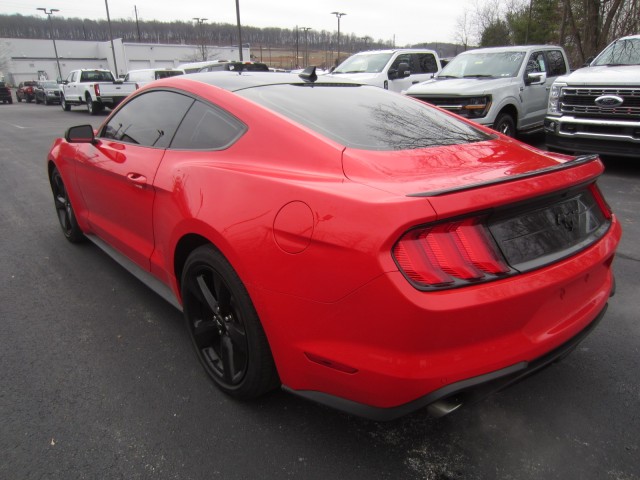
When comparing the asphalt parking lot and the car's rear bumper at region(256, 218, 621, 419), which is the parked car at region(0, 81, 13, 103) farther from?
the car's rear bumper at region(256, 218, 621, 419)

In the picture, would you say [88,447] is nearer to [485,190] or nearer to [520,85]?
[485,190]

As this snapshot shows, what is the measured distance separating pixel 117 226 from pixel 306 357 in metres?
2.02

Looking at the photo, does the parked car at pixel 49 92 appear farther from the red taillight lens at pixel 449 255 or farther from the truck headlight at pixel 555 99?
the red taillight lens at pixel 449 255

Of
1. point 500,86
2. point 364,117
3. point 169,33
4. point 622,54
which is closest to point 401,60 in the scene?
point 500,86

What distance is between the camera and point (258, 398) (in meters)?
2.32

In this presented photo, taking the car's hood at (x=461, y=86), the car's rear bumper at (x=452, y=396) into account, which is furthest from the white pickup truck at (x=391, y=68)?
the car's rear bumper at (x=452, y=396)

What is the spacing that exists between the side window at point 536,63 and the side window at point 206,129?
773cm

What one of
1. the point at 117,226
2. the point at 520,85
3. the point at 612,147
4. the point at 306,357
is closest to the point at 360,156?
the point at 306,357

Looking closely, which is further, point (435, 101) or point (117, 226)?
point (435, 101)

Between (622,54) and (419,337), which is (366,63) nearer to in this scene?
(622,54)

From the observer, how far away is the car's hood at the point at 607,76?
6098 millimetres

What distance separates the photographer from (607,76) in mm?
6406

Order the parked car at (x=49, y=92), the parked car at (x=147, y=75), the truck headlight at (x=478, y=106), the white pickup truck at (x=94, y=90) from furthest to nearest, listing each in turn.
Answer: the parked car at (x=49, y=92) < the parked car at (x=147, y=75) < the white pickup truck at (x=94, y=90) < the truck headlight at (x=478, y=106)

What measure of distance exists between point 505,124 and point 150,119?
6814 mm
